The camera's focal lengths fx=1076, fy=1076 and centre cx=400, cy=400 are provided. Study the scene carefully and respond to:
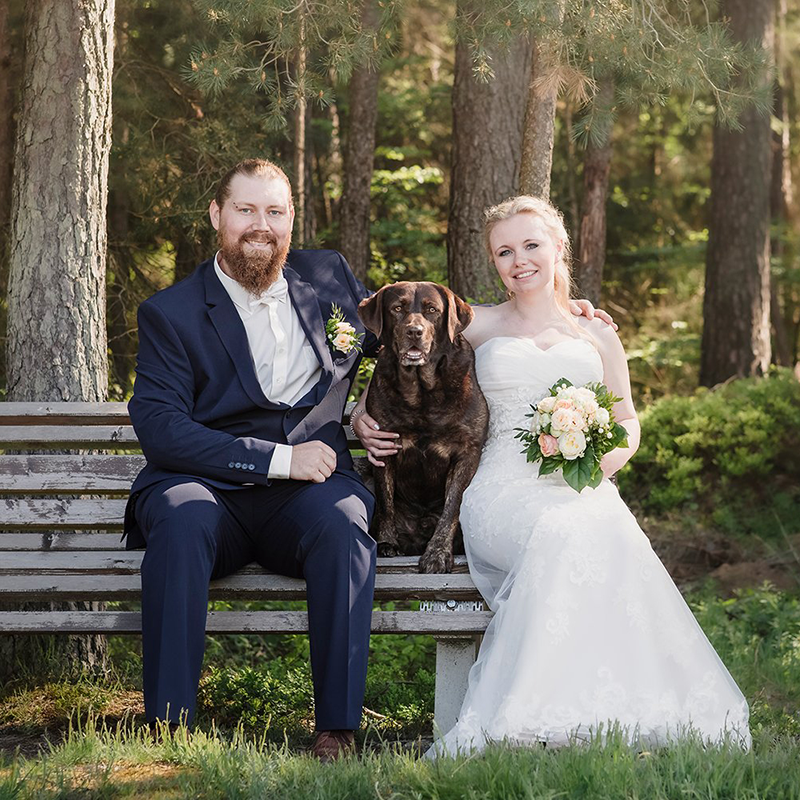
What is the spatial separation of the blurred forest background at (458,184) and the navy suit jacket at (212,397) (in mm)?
1084

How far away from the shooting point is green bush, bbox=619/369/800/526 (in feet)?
26.7

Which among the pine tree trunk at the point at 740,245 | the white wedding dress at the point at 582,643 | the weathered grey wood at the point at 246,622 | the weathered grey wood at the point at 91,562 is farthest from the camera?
the pine tree trunk at the point at 740,245

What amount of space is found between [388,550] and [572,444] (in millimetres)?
883

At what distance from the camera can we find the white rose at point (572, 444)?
3721 mm

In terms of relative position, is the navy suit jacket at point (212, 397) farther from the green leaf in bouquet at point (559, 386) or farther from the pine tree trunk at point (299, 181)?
the pine tree trunk at point (299, 181)

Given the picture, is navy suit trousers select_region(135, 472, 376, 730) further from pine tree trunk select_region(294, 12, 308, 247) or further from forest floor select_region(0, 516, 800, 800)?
pine tree trunk select_region(294, 12, 308, 247)

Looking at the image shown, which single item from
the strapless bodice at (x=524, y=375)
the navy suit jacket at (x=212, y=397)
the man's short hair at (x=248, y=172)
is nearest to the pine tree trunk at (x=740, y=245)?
the strapless bodice at (x=524, y=375)

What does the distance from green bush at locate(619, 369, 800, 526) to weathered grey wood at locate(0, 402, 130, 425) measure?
469cm

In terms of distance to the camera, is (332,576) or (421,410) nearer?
(332,576)

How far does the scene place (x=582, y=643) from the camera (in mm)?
3328

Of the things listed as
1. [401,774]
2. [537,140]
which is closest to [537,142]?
[537,140]

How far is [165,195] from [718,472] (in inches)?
186

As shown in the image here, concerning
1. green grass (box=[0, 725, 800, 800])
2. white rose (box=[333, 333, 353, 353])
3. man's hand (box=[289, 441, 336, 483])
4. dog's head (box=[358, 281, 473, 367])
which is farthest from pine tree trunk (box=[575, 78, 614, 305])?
green grass (box=[0, 725, 800, 800])

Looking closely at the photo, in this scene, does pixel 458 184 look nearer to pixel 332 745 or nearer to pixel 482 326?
pixel 482 326
